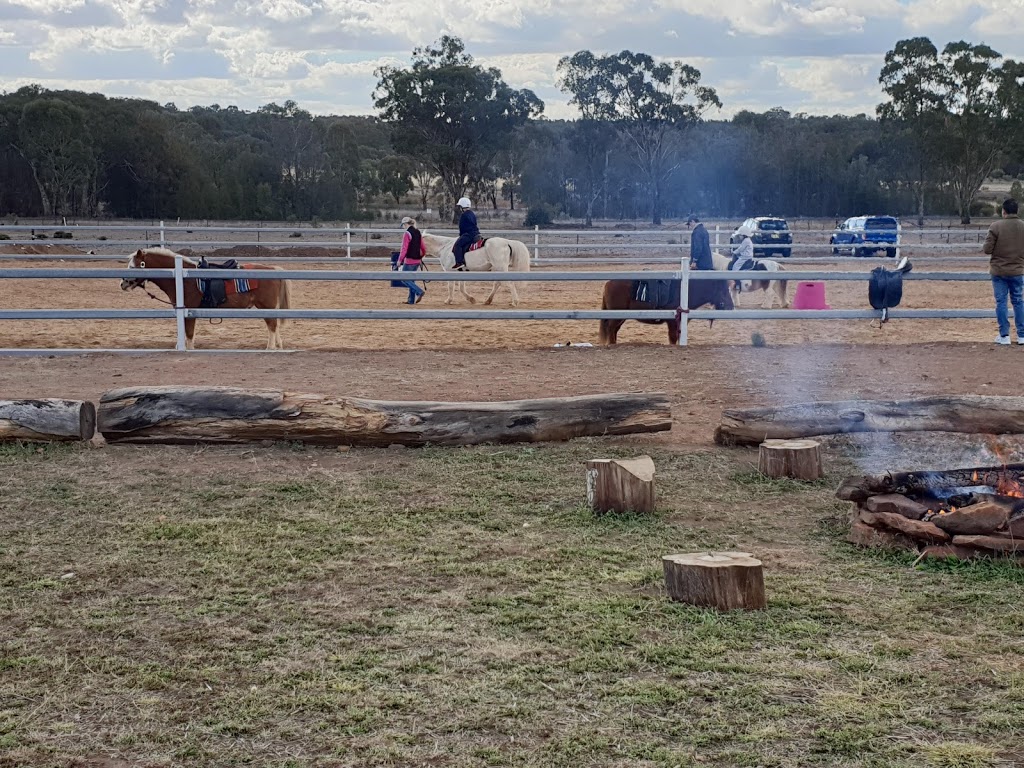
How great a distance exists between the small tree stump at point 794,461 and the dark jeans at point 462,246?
13.9 m

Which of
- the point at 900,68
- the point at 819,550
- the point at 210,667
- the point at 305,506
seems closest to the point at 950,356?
the point at 819,550

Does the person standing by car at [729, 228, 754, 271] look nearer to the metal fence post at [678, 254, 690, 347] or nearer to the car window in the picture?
the metal fence post at [678, 254, 690, 347]

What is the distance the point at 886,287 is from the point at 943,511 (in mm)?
7775

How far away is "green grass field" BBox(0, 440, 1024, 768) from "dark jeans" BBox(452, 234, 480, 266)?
45.8ft

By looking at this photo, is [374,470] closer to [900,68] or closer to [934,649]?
[934,649]

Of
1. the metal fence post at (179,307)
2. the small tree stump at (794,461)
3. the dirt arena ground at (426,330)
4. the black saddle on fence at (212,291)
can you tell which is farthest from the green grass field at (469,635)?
the dirt arena ground at (426,330)

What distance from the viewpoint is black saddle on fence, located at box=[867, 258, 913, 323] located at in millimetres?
12758

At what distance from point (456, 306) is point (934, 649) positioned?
15878 mm

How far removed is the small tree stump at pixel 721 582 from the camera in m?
4.69

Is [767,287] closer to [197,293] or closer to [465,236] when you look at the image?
[465,236]

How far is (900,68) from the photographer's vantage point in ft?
181

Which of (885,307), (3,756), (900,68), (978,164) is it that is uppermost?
(900,68)

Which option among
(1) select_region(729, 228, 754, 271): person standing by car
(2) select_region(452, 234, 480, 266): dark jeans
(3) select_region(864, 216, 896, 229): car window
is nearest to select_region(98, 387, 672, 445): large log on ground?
(1) select_region(729, 228, 754, 271): person standing by car

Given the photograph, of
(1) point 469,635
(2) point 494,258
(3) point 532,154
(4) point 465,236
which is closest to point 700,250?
(2) point 494,258
